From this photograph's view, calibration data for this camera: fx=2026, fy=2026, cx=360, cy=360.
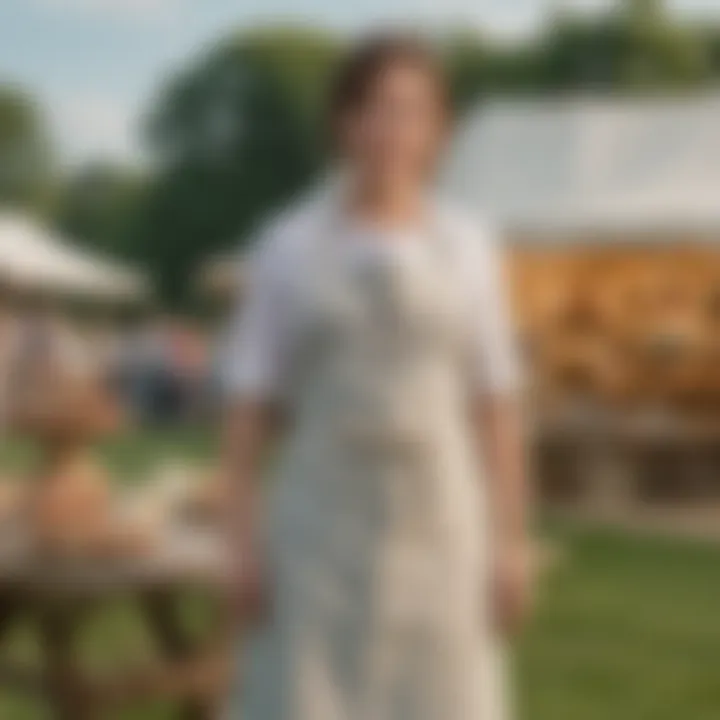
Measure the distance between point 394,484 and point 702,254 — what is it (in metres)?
6.55

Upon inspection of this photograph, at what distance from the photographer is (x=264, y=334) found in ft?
6.55

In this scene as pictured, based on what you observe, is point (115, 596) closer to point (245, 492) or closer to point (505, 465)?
point (245, 492)

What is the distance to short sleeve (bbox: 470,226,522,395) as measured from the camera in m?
1.99

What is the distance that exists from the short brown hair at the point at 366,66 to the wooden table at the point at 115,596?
811 millimetres

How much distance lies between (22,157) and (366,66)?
9.77m

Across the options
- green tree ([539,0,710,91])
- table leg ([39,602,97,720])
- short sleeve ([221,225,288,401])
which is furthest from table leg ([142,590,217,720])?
green tree ([539,0,710,91])

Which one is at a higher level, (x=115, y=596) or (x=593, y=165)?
(x=593, y=165)

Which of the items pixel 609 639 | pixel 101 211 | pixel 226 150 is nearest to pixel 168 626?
pixel 609 639

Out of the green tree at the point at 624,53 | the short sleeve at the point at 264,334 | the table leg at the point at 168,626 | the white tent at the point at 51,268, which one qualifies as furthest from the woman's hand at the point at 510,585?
the green tree at the point at 624,53

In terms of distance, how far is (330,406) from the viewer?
2.02 m

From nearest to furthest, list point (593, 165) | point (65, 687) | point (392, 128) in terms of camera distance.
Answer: point (392, 128) → point (65, 687) → point (593, 165)

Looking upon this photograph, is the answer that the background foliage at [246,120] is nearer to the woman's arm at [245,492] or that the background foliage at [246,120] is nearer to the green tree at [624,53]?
the green tree at [624,53]

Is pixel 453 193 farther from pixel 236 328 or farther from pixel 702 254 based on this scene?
pixel 236 328

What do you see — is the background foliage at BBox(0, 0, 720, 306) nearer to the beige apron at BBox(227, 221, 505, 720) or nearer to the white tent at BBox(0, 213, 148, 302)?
the white tent at BBox(0, 213, 148, 302)
